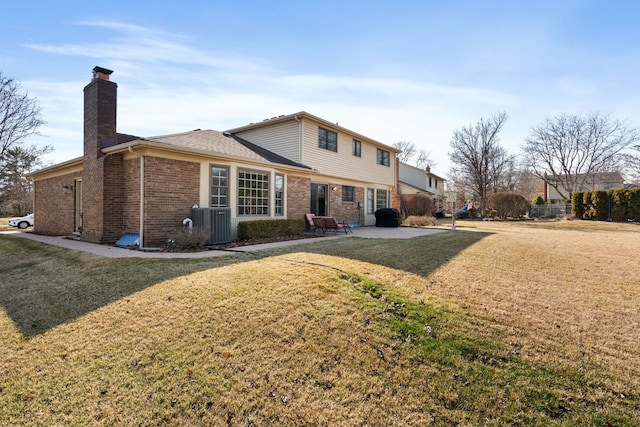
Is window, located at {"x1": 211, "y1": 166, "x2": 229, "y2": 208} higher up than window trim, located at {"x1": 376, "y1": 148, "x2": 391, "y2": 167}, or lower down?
lower down

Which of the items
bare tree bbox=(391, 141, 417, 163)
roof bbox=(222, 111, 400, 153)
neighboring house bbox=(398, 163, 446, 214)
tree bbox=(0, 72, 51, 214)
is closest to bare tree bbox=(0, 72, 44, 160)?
tree bbox=(0, 72, 51, 214)

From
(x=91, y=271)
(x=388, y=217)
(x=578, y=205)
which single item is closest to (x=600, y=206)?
(x=578, y=205)

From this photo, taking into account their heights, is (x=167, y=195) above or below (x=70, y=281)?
above

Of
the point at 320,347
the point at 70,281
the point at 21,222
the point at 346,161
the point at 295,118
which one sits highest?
the point at 295,118

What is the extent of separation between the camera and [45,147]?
2708cm

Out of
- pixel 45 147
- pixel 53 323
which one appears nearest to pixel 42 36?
pixel 53 323

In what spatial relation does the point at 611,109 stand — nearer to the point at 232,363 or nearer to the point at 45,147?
the point at 232,363

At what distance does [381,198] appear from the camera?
2130cm

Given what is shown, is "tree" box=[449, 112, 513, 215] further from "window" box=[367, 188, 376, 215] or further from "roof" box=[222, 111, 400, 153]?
"roof" box=[222, 111, 400, 153]

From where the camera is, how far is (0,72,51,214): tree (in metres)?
22.8

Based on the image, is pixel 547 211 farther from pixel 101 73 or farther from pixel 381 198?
pixel 101 73

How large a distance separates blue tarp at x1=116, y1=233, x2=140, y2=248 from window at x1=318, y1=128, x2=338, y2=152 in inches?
360

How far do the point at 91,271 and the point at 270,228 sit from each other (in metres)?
6.02

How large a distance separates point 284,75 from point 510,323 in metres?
10.9
